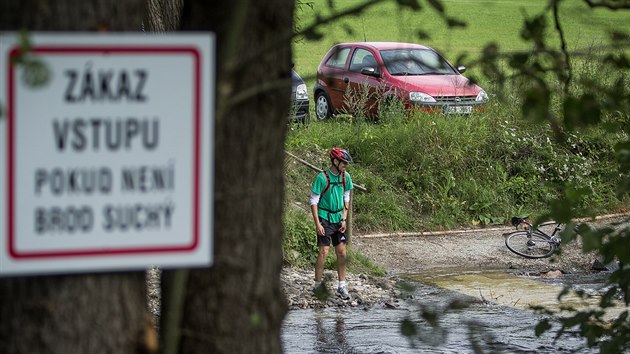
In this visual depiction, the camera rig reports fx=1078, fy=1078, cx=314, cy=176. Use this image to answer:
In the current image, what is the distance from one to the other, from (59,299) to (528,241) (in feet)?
45.9

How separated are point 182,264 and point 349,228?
1181 cm

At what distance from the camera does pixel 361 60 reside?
2083cm

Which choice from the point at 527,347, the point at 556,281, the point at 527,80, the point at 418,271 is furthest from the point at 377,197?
the point at 527,80

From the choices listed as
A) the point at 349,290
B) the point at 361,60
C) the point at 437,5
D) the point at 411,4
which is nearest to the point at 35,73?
the point at 411,4

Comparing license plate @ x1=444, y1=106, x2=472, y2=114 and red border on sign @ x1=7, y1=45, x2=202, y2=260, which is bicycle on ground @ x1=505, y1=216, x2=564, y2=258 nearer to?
license plate @ x1=444, y1=106, x2=472, y2=114

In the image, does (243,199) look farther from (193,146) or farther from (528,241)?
(528,241)

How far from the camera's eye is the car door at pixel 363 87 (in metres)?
Answer: 18.3

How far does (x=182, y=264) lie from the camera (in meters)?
2.46

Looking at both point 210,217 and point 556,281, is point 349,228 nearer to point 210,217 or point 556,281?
point 556,281

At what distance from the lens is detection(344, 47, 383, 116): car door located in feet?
60.1

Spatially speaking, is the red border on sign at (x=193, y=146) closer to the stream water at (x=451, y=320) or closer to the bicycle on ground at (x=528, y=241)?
the stream water at (x=451, y=320)

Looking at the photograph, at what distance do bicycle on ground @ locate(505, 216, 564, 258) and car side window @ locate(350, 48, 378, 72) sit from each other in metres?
5.29

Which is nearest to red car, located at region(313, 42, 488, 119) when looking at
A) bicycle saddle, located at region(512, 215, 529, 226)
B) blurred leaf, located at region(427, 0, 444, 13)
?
bicycle saddle, located at region(512, 215, 529, 226)

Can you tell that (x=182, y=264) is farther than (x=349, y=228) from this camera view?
No
